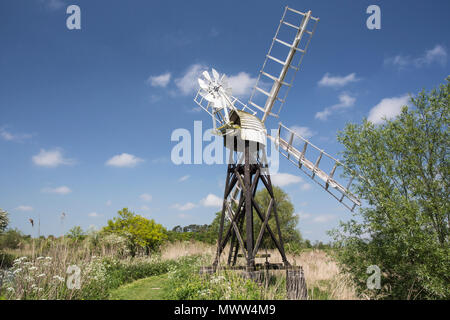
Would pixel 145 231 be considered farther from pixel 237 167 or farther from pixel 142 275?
pixel 237 167

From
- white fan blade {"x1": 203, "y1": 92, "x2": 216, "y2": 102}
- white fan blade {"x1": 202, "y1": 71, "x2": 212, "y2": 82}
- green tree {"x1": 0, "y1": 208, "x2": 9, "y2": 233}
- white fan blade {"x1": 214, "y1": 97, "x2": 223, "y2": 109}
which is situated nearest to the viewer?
white fan blade {"x1": 214, "y1": 97, "x2": 223, "y2": 109}

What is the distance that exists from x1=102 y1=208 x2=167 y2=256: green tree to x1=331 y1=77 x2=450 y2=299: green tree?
12839 millimetres

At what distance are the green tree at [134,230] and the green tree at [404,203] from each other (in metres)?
12.8

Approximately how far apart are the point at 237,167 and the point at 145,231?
1045 centimetres

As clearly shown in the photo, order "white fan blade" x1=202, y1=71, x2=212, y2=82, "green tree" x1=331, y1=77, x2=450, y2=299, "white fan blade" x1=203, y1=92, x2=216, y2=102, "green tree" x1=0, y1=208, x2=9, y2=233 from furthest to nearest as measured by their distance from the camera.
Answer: "green tree" x1=0, y1=208, x2=9, y2=233, "white fan blade" x1=202, y1=71, x2=212, y2=82, "white fan blade" x1=203, y1=92, x2=216, y2=102, "green tree" x1=331, y1=77, x2=450, y2=299

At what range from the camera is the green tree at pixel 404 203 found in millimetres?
8023

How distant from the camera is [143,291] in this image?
984 cm

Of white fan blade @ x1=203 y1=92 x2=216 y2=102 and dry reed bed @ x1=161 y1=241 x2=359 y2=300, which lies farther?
white fan blade @ x1=203 y1=92 x2=216 y2=102

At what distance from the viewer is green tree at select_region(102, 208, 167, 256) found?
1751 centimetres

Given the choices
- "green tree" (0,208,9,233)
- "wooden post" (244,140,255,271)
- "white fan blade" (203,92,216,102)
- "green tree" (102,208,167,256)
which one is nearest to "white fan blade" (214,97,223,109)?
"white fan blade" (203,92,216,102)

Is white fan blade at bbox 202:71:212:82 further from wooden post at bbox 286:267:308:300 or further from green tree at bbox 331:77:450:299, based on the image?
wooden post at bbox 286:267:308:300

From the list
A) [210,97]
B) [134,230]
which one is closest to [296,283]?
[210,97]

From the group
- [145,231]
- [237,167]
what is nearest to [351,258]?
[237,167]
